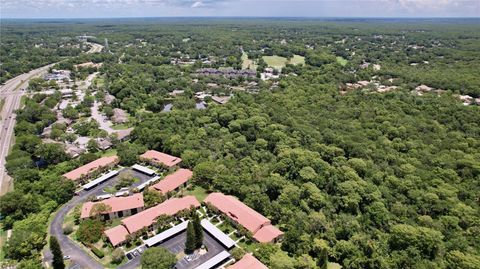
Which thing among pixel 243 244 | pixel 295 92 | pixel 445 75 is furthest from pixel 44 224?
pixel 445 75

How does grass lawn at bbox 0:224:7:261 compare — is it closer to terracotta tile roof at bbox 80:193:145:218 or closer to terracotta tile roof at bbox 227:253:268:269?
terracotta tile roof at bbox 80:193:145:218

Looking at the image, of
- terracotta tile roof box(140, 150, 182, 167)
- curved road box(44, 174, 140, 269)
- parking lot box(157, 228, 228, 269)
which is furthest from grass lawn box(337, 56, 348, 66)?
curved road box(44, 174, 140, 269)

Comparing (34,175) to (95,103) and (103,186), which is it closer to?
(103,186)

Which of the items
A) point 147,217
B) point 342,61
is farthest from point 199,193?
point 342,61

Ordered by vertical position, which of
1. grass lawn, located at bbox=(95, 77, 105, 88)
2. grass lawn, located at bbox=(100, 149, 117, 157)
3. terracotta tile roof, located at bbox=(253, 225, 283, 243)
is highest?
grass lawn, located at bbox=(95, 77, 105, 88)

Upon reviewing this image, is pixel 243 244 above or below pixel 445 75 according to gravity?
below
